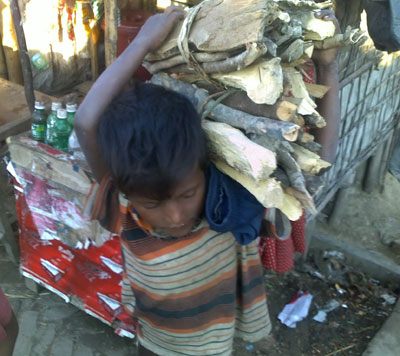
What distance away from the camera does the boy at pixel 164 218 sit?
1317 millimetres

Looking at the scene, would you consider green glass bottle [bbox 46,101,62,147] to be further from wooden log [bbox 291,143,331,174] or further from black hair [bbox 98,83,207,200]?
wooden log [bbox 291,143,331,174]

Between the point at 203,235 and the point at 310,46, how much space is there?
797mm

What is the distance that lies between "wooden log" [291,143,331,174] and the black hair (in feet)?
0.97

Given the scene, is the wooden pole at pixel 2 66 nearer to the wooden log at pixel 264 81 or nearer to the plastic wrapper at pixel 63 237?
the plastic wrapper at pixel 63 237

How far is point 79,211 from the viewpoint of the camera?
2.48m

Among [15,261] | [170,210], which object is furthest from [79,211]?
[15,261]

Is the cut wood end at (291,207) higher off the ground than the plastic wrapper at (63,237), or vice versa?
the cut wood end at (291,207)

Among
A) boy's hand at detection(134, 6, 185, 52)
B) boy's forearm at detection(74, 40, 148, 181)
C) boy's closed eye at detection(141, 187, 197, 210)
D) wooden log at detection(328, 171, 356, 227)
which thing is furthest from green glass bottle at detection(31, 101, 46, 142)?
wooden log at detection(328, 171, 356, 227)

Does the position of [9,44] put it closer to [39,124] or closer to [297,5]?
[39,124]

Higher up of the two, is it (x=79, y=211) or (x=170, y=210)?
(x=170, y=210)

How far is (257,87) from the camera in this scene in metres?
1.25

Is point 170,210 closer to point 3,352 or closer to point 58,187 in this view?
point 3,352

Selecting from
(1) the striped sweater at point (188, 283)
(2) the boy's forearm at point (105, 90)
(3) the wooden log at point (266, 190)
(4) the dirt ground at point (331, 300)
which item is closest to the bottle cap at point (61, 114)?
(1) the striped sweater at point (188, 283)

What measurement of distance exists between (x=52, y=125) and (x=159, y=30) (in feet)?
3.84
